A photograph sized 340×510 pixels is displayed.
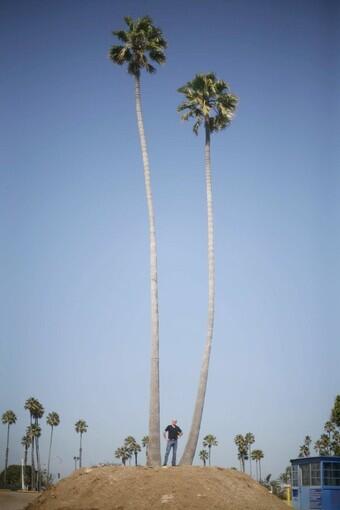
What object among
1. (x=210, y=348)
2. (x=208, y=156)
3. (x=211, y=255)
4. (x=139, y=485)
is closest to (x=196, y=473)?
(x=139, y=485)

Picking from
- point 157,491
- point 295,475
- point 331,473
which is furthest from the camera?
point 295,475

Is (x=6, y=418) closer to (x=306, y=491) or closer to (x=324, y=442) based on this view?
(x=324, y=442)

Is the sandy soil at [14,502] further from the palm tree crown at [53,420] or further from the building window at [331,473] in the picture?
the palm tree crown at [53,420]

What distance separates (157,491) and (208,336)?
8.41 metres

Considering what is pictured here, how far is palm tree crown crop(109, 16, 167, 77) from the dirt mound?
19.1 m

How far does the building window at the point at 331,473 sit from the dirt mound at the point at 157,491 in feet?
8.42

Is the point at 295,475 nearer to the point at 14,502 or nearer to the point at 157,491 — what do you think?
the point at 157,491

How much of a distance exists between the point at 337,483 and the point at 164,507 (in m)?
7.77

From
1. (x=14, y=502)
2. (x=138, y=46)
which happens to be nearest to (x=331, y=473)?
(x=14, y=502)

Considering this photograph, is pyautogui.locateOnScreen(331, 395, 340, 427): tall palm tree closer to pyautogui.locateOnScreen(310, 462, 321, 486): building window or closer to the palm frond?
pyautogui.locateOnScreen(310, 462, 321, 486): building window

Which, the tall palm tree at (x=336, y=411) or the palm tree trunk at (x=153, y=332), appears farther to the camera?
the tall palm tree at (x=336, y=411)

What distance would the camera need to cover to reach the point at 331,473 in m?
19.2

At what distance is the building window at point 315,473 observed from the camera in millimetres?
19312

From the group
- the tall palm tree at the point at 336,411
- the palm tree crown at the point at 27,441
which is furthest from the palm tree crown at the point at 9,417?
the tall palm tree at the point at 336,411
